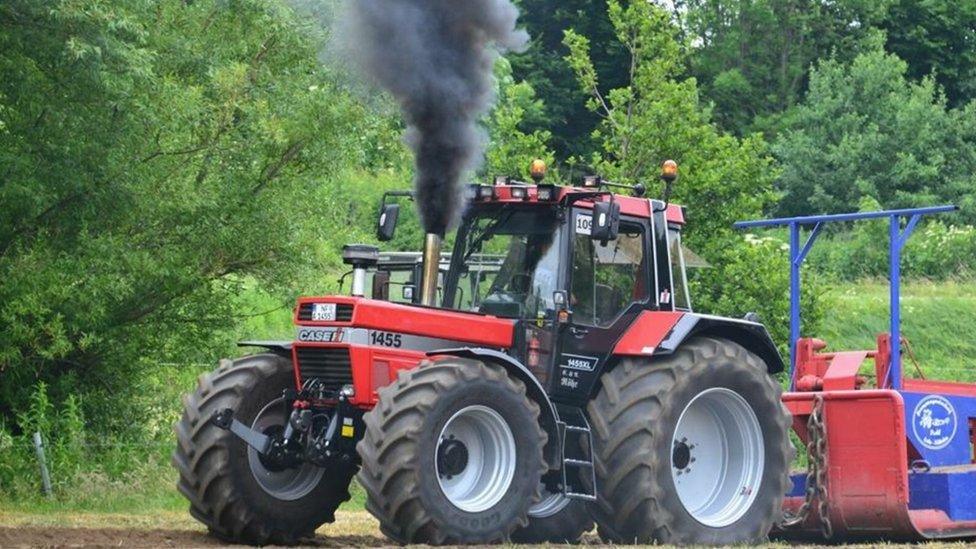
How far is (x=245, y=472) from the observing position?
11781mm

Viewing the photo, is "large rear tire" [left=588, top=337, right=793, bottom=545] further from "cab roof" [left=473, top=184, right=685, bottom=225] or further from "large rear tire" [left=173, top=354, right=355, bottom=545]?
"large rear tire" [left=173, top=354, right=355, bottom=545]

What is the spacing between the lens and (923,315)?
105 feet

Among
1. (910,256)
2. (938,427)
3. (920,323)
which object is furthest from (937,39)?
(938,427)

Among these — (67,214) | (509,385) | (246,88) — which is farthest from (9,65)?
(509,385)

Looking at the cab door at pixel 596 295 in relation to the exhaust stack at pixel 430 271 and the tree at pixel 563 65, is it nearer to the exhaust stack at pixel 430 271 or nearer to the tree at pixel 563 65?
the exhaust stack at pixel 430 271

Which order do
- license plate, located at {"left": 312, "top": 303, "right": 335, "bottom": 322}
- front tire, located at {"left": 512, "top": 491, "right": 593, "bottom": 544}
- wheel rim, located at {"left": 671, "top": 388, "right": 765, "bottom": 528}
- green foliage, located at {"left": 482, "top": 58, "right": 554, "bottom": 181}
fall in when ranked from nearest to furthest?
license plate, located at {"left": 312, "top": 303, "right": 335, "bottom": 322} < wheel rim, located at {"left": 671, "top": 388, "right": 765, "bottom": 528} < front tire, located at {"left": 512, "top": 491, "right": 593, "bottom": 544} < green foliage, located at {"left": 482, "top": 58, "right": 554, "bottom": 181}

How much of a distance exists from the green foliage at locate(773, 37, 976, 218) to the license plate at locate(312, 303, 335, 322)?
30.5 meters

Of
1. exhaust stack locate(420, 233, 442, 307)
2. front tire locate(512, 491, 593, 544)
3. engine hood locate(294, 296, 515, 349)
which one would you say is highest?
exhaust stack locate(420, 233, 442, 307)

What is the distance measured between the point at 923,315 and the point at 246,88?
18.0m

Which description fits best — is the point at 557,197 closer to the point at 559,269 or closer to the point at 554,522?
the point at 559,269

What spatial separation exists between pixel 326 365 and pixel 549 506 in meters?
2.33

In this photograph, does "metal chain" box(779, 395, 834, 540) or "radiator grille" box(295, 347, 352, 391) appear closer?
"radiator grille" box(295, 347, 352, 391)

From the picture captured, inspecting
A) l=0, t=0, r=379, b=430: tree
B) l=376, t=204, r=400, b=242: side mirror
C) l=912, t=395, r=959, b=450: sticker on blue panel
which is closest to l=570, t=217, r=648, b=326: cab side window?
l=376, t=204, r=400, b=242: side mirror

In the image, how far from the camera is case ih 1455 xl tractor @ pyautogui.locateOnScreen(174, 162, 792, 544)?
11.0 meters
